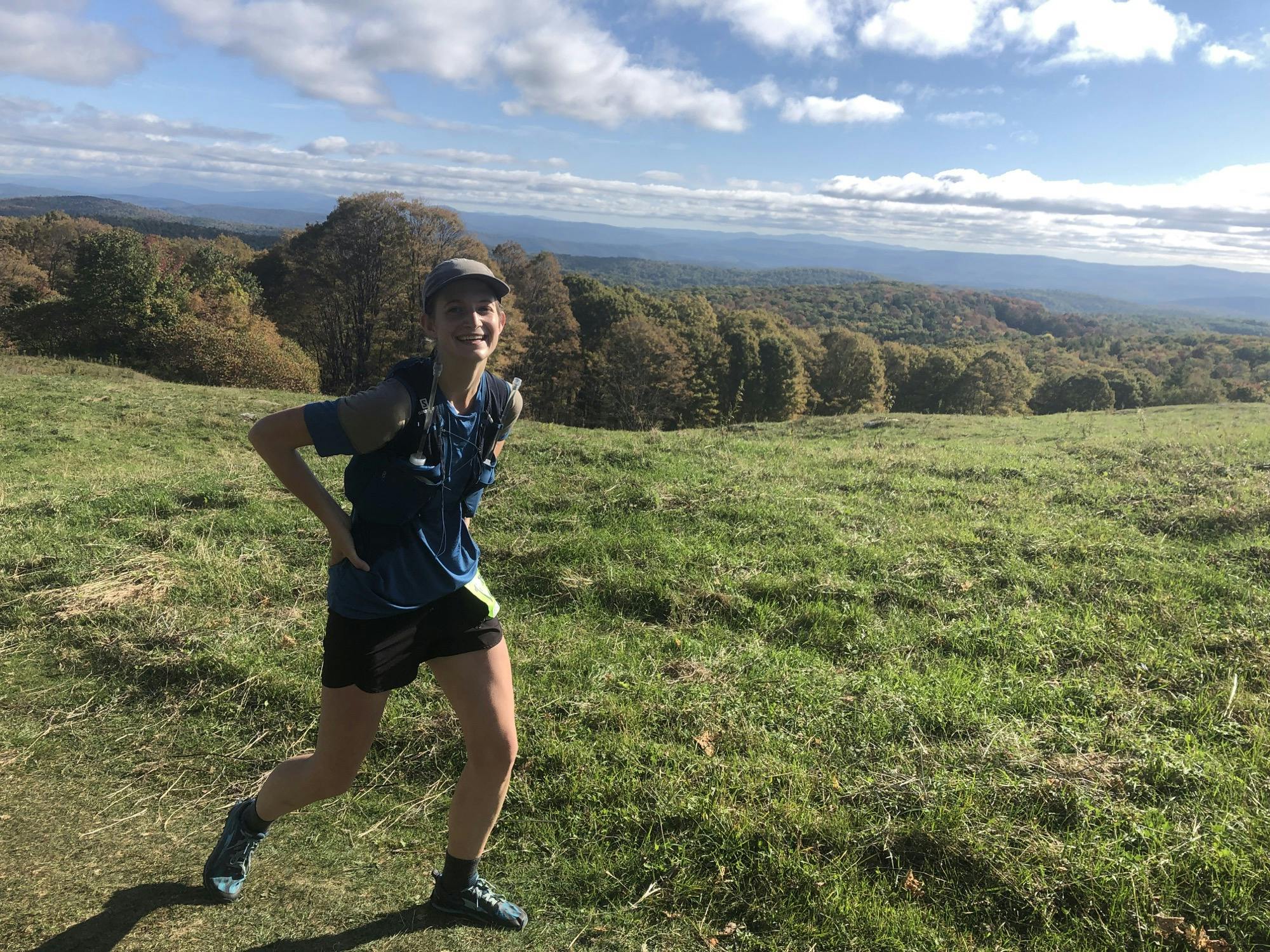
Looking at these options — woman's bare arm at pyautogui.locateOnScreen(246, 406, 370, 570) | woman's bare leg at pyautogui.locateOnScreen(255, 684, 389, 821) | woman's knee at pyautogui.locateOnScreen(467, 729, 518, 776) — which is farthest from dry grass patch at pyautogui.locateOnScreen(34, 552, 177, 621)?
woman's knee at pyautogui.locateOnScreen(467, 729, 518, 776)

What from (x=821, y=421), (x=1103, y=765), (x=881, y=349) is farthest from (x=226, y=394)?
(x=881, y=349)

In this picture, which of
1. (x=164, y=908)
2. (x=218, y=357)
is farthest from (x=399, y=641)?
(x=218, y=357)

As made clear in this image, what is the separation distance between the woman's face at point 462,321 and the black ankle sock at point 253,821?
2.07m

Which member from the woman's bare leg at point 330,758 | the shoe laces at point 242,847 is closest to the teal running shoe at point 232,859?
the shoe laces at point 242,847

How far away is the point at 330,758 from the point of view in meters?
2.52

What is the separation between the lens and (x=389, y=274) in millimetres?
31828

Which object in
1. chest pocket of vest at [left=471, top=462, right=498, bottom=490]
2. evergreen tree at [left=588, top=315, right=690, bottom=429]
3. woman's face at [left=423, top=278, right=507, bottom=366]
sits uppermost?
woman's face at [left=423, top=278, right=507, bottom=366]

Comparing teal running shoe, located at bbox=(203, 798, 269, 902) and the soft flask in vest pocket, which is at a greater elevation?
the soft flask in vest pocket

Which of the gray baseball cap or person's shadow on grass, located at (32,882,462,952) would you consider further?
person's shadow on grass, located at (32,882,462,952)

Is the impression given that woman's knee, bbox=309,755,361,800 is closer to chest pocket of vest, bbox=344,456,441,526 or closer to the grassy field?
the grassy field

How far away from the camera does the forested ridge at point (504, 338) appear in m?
30.7

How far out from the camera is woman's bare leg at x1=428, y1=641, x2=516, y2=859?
2395 millimetres

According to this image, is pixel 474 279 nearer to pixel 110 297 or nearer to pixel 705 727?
pixel 705 727

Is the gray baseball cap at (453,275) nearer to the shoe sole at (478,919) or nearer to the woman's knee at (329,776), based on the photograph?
the woman's knee at (329,776)
